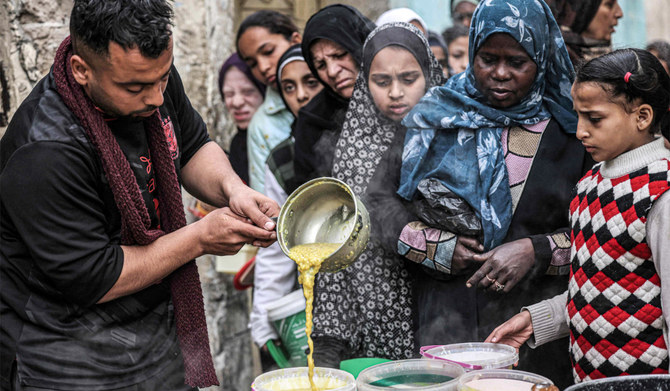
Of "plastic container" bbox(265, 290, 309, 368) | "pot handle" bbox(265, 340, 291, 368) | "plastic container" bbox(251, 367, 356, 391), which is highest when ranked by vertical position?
"plastic container" bbox(251, 367, 356, 391)

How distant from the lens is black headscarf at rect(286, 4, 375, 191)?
11.0ft

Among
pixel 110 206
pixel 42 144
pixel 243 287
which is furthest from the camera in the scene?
pixel 243 287

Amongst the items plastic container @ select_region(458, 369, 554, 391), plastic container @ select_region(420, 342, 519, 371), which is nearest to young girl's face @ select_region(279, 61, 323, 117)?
plastic container @ select_region(420, 342, 519, 371)

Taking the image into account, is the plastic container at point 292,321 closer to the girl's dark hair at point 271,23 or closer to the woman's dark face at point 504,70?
the woman's dark face at point 504,70

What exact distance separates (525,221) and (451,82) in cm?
67

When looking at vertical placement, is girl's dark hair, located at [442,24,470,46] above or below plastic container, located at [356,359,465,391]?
above

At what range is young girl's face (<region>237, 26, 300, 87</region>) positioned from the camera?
423cm

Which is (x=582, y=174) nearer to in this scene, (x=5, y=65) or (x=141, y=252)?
(x=141, y=252)

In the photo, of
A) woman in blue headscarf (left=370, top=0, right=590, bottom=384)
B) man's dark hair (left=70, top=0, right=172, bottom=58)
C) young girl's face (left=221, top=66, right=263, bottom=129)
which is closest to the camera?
man's dark hair (left=70, top=0, right=172, bottom=58)

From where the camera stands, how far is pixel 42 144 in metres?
1.91

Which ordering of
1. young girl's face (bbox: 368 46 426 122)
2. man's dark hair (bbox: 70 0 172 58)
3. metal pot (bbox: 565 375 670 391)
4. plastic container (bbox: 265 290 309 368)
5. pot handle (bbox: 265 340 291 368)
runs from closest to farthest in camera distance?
metal pot (bbox: 565 375 670 391) → man's dark hair (bbox: 70 0 172 58) → young girl's face (bbox: 368 46 426 122) → plastic container (bbox: 265 290 309 368) → pot handle (bbox: 265 340 291 368)

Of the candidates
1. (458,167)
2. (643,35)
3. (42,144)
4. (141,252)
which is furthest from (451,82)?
(643,35)

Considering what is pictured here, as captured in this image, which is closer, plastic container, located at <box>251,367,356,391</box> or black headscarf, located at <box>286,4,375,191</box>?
plastic container, located at <box>251,367,356,391</box>

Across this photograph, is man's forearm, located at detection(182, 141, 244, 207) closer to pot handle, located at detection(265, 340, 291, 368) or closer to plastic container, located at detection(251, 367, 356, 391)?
plastic container, located at detection(251, 367, 356, 391)
